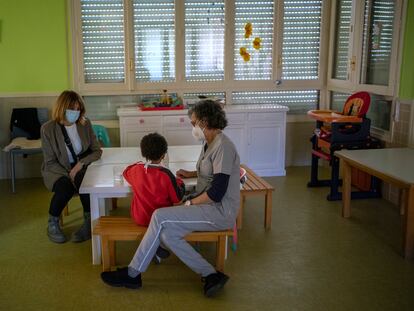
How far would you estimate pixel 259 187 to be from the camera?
3988mm

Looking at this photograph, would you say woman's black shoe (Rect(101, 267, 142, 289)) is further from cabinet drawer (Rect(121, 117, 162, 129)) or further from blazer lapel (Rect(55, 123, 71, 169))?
cabinet drawer (Rect(121, 117, 162, 129))

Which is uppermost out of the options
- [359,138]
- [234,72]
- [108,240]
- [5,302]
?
[234,72]

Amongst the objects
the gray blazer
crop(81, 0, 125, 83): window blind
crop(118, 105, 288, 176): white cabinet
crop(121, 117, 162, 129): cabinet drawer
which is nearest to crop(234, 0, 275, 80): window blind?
crop(118, 105, 288, 176): white cabinet

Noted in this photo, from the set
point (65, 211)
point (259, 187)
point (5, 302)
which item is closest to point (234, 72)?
point (259, 187)

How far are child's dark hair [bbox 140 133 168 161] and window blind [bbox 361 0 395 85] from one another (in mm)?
2838

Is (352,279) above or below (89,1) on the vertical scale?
below

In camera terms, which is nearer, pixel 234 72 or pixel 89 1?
pixel 89 1

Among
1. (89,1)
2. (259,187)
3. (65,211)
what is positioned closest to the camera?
(259,187)

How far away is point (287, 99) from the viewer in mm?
6137

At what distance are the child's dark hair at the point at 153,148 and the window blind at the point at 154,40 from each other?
9.61ft

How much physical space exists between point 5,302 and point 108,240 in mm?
682

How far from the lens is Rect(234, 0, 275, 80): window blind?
5.78m

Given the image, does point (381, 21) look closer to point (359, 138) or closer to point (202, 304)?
point (359, 138)

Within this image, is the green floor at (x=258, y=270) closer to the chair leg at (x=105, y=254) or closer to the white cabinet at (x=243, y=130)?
the chair leg at (x=105, y=254)
